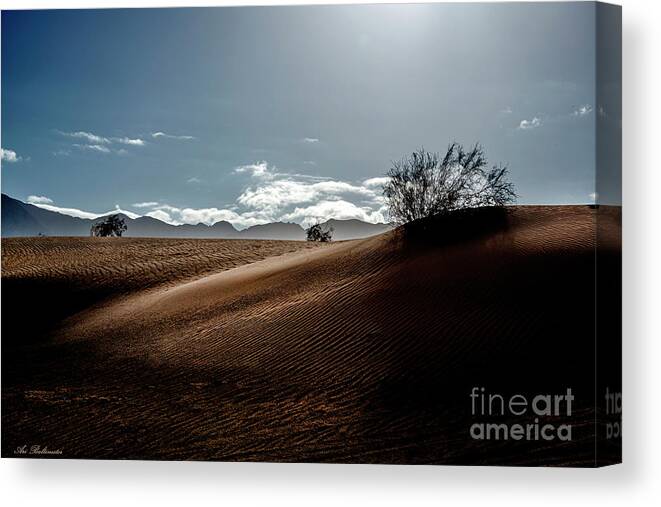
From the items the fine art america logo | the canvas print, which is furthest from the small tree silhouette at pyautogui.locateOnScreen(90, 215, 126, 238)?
the fine art america logo

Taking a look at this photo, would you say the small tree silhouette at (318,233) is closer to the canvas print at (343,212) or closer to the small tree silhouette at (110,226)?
the canvas print at (343,212)

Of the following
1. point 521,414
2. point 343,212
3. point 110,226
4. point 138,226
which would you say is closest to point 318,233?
point 343,212

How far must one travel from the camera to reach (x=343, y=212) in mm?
11578

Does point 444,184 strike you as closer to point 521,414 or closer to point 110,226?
point 521,414

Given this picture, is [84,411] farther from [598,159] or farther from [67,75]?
[598,159]

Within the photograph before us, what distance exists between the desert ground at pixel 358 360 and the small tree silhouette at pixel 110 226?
21 centimetres

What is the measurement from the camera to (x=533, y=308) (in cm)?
1085

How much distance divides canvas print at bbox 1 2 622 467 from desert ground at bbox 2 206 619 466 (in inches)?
1.2

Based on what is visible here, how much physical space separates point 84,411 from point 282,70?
17.9 feet

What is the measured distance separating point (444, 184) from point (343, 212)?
147cm

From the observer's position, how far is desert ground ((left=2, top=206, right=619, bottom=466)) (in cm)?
1060

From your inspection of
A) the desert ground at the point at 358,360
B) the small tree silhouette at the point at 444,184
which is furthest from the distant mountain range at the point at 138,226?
the small tree silhouette at the point at 444,184

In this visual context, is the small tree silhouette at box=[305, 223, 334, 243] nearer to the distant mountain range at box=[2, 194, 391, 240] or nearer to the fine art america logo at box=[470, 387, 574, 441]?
the distant mountain range at box=[2, 194, 391, 240]

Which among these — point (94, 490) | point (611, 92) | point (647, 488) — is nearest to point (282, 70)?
point (611, 92)
